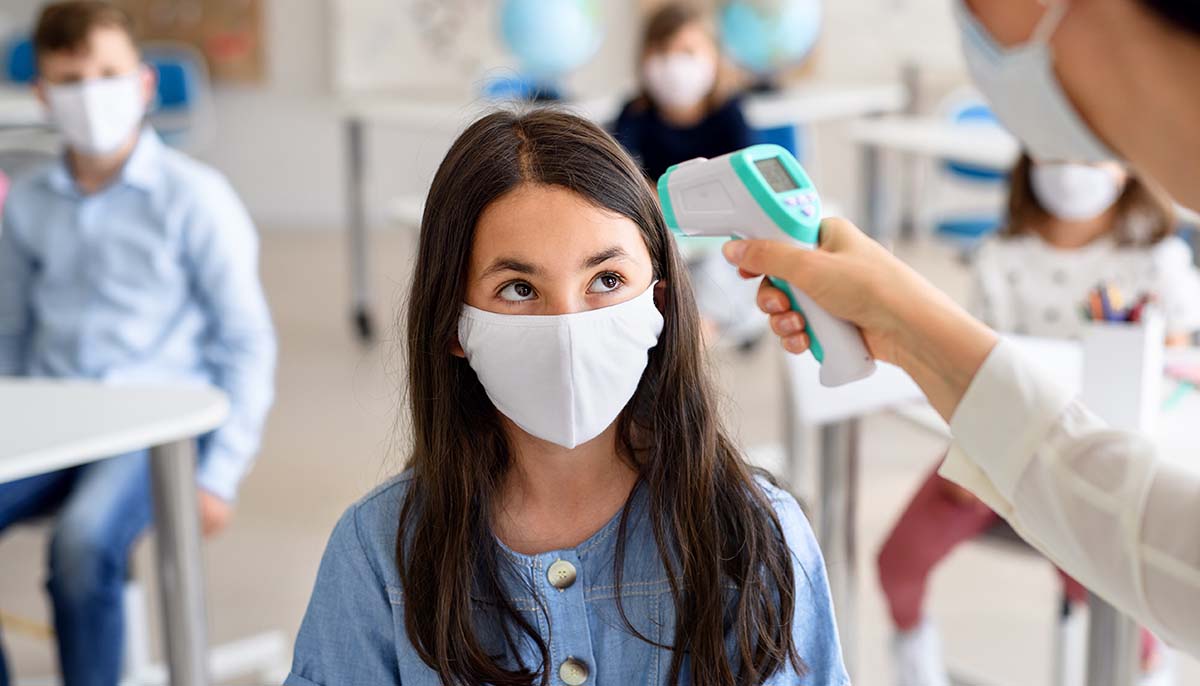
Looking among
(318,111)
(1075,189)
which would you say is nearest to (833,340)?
(1075,189)

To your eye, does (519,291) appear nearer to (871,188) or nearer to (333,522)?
(333,522)

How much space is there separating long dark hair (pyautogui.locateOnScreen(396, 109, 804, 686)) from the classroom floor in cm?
15

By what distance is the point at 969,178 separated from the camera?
496 centimetres

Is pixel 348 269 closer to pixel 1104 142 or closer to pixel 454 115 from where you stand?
pixel 454 115

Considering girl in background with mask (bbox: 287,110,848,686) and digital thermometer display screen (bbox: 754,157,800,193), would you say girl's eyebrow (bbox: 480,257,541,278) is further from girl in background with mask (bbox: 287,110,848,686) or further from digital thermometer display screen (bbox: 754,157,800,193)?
digital thermometer display screen (bbox: 754,157,800,193)

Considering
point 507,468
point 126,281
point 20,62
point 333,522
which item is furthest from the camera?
point 20,62

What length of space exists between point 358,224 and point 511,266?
11.5ft

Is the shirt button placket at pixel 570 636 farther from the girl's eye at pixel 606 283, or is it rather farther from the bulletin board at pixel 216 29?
the bulletin board at pixel 216 29

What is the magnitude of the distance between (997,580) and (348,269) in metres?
3.58

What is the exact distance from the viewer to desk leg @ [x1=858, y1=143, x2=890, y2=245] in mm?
4570

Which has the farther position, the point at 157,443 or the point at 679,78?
the point at 679,78

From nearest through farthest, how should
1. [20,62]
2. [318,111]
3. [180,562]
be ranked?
[180,562]
[20,62]
[318,111]

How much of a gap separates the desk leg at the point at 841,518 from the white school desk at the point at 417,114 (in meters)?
2.20

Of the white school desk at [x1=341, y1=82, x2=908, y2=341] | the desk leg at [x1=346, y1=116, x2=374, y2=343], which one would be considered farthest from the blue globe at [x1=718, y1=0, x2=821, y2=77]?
the desk leg at [x1=346, y1=116, x2=374, y2=343]
